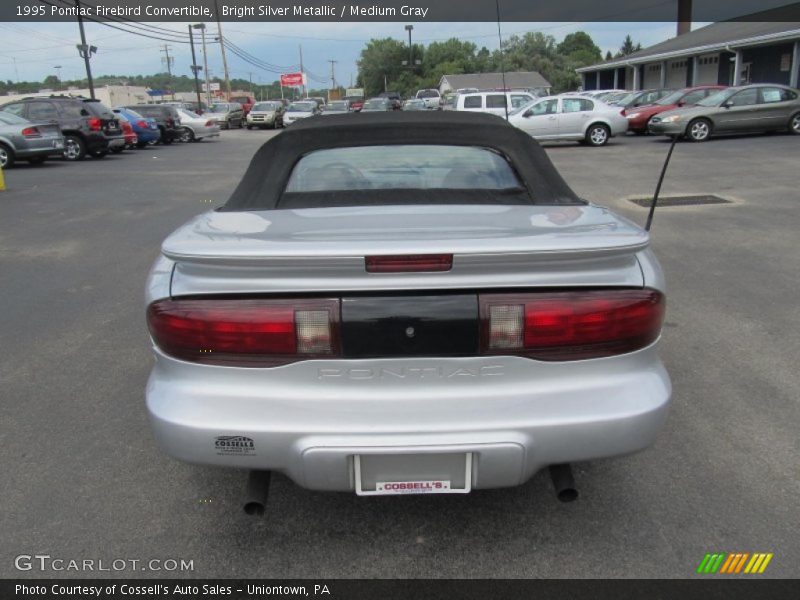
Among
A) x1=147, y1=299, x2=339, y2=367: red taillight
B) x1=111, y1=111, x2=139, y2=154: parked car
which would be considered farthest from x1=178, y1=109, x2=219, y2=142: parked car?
x1=147, y1=299, x2=339, y2=367: red taillight

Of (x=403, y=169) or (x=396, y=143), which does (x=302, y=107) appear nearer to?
(x=396, y=143)

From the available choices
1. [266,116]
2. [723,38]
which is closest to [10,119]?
[266,116]

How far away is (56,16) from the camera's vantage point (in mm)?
31984

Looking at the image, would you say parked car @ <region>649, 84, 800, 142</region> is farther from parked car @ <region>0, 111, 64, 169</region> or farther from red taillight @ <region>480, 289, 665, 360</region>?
red taillight @ <region>480, 289, 665, 360</region>

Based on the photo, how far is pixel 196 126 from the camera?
30094 mm

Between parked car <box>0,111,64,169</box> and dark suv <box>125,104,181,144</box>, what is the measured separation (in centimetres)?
1104

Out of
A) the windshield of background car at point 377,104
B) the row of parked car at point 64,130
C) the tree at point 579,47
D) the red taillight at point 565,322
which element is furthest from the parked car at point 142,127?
the tree at point 579,47

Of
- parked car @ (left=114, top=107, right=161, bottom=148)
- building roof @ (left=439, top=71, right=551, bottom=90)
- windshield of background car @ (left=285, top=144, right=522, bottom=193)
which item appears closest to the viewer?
windshield of background car @ (left=285, top=144, right=522, bottom=193)

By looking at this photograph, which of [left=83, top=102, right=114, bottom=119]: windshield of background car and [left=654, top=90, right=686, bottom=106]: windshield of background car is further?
[left=654, top=90, right=686, bottom=106]: windshield of background car

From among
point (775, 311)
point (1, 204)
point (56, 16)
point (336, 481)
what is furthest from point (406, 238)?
point (56, 16)

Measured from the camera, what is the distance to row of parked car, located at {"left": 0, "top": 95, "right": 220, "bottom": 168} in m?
16.6

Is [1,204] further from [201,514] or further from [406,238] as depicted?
[406,238]

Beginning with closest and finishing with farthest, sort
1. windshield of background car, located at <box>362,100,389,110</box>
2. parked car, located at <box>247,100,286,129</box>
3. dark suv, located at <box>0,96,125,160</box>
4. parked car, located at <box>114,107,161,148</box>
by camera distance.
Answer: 1. dark suv, located at <box>0,96,125,160</box>
2. parked car, located at <box>114,107,161,148</box>
3. parked car, located at <box>247,100,286,129</box>
4. windshield of background car, located at <box>362,100,389,110</box>

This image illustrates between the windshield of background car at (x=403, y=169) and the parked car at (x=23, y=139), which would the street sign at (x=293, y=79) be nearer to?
the parked car at (x=23, y=139)
